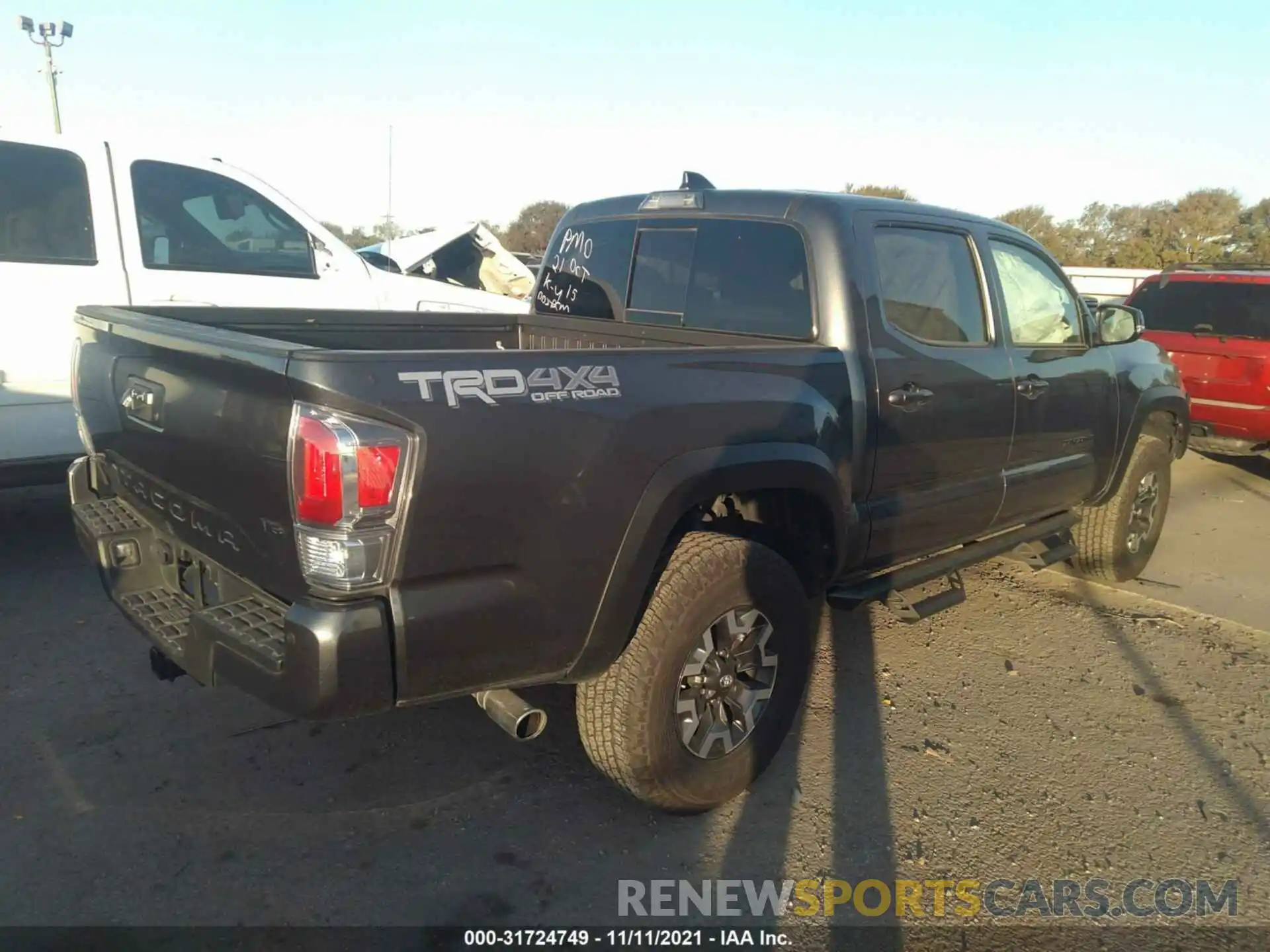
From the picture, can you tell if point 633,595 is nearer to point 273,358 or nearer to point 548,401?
point 548,401

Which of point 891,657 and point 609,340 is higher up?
point 609,340

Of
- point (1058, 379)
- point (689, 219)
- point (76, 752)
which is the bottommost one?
point (76, 752)

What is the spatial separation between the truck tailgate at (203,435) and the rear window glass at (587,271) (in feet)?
6.51

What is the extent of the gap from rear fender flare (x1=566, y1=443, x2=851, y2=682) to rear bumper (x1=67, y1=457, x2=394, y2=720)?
1.99ft

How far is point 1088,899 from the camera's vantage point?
105 inches

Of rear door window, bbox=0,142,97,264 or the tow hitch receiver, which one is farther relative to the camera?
rear door window, bbox=0,142,97,264

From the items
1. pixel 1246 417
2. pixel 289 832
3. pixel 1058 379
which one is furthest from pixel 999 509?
pixel 1246 417

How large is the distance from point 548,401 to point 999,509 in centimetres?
A: 261

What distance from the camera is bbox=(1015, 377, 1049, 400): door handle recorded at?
399cm

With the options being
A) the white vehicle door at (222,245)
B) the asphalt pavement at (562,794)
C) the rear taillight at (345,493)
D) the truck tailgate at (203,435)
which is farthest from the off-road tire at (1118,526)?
the white vehicle door at (222,245)

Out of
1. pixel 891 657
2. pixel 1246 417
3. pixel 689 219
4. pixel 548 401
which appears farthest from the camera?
pixel 1246 417

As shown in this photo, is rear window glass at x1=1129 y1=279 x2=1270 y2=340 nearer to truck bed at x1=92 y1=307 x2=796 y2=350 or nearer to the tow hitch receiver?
truck bed at x1=92 y1=307 x2=796 y2=350

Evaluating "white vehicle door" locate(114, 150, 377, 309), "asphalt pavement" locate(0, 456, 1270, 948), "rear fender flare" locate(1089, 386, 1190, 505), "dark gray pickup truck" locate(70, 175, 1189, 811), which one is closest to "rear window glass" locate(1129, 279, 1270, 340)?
"rear fender flare" locate(1089, 386, 1190, 505)

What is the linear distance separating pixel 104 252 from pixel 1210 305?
27.2ft
